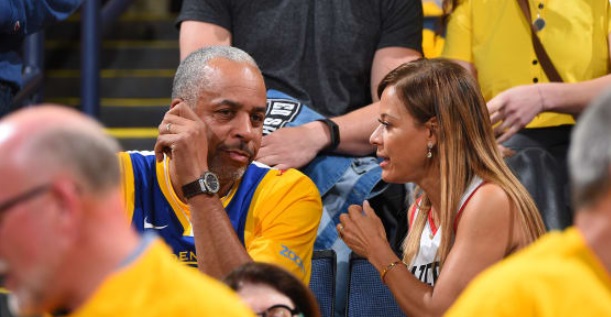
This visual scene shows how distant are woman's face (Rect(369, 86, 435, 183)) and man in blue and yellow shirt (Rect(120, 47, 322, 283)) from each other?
23 centimetres

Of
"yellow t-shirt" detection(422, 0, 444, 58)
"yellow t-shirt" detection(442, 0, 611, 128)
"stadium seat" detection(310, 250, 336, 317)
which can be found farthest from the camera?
"yellow t-shirt" detection(422, 0, 444, 58)

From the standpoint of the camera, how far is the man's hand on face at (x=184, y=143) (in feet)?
9.68

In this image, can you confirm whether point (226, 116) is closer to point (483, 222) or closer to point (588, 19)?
point (483, 222)

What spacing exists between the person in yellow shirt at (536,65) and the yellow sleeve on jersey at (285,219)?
0.76 metres

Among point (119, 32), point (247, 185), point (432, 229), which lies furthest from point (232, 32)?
point (119, 32)

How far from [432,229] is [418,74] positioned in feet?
1.45

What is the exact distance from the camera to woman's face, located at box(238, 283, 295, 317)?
207 cm

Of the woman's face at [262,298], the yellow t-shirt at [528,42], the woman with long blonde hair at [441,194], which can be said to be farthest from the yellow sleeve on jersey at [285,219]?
the yellow t-shirt at [528,42]

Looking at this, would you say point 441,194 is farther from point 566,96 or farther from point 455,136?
point 566,96

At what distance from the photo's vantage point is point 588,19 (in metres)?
3.72

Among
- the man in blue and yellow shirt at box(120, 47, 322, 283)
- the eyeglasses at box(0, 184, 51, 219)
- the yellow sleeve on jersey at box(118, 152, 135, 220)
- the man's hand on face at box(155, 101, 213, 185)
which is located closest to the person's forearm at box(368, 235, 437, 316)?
the man in blue and yellow shirt at box(120, 47, 322, 283)

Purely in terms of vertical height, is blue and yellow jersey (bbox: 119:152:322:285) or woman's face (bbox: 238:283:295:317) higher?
woman's face (bbox: 238:283:295:317)

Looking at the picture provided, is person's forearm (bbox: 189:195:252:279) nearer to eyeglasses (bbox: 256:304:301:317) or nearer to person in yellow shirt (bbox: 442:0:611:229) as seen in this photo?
eyeglasses (bbox: 256:304:301:317)

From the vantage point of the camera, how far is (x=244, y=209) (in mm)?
3123
